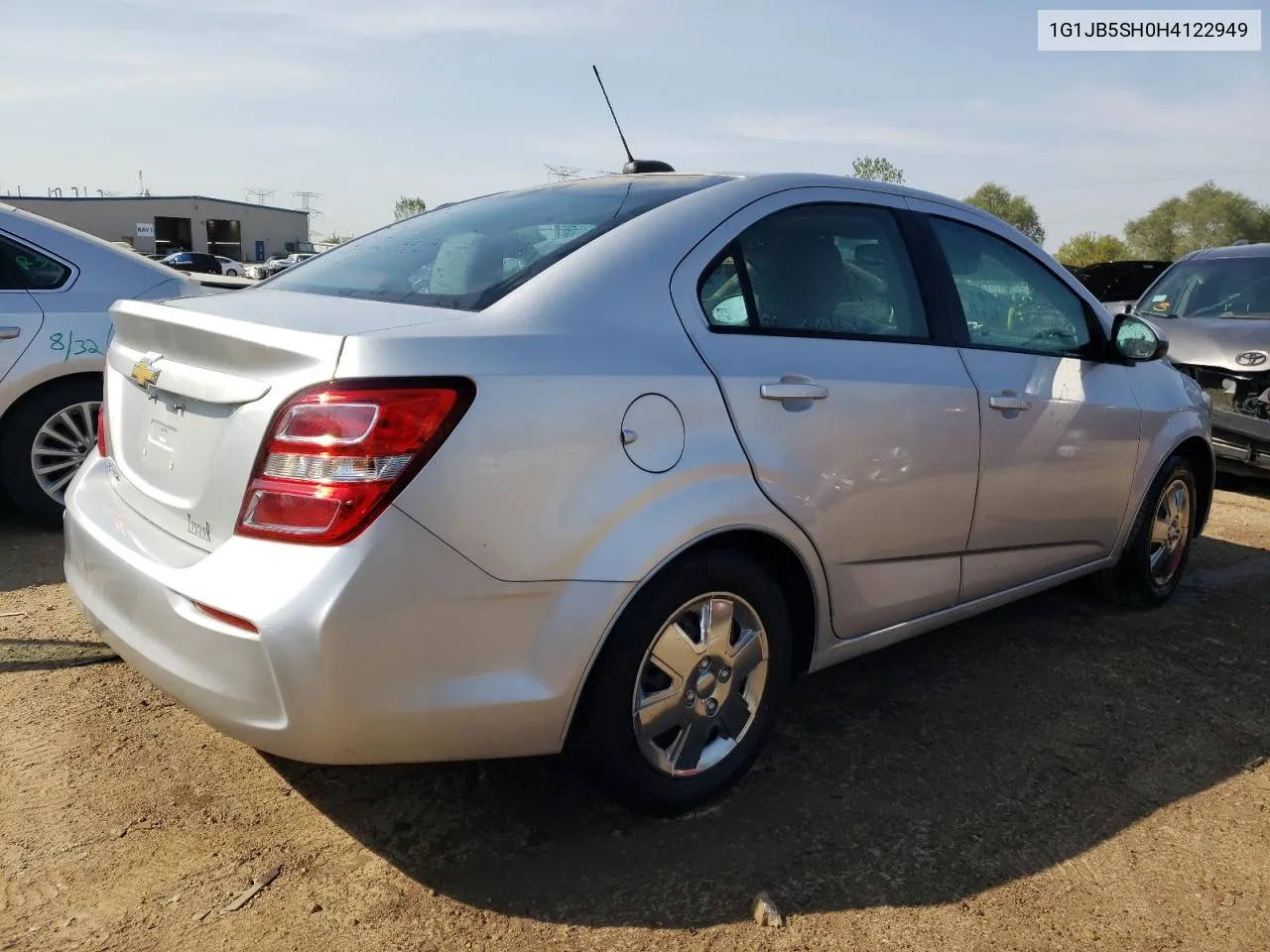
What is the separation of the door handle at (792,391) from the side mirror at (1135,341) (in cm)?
177

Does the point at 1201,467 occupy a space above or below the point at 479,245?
below

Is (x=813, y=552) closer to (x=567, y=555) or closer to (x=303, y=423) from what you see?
(x=567, y=555)

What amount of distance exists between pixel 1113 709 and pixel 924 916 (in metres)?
1.46

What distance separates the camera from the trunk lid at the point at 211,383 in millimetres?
2160

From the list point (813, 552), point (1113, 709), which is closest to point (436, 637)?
point (813, 552)

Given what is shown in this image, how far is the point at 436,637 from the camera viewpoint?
7.03 feet

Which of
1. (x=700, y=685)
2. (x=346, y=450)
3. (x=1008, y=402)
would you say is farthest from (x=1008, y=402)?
(x=346, y=450)

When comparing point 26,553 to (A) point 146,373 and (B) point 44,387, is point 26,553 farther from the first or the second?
(A) point 146,373

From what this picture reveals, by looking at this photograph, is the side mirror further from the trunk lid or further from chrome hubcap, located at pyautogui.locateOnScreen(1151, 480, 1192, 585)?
the trunk lid

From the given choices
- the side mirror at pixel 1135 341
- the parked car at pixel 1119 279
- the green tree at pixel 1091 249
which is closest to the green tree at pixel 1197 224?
the green tree at pixel 1091 249

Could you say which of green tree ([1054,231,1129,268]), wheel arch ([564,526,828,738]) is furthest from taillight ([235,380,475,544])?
green tree ([1054,231,1129,268])

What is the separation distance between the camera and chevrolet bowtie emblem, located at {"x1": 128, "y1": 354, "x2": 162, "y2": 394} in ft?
8.32

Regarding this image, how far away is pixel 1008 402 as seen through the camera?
3361 mm

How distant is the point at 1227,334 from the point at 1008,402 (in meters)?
4.68
